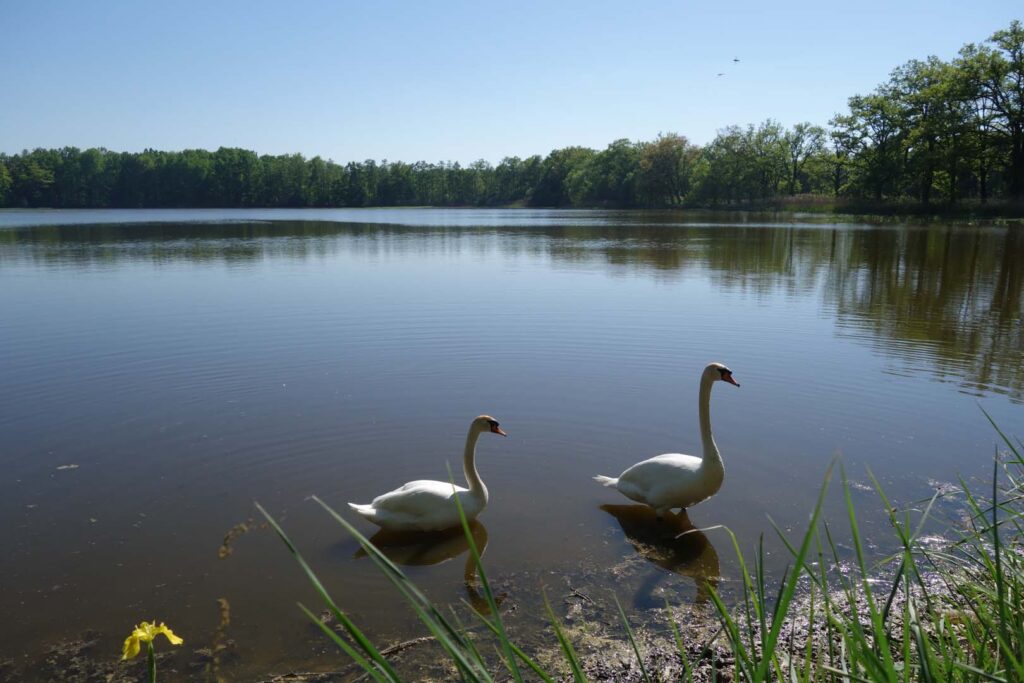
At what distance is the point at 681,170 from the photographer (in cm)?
10988

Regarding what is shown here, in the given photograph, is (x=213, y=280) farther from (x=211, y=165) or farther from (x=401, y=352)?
(x=211, y=165)

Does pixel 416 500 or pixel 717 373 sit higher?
pixel 717 373

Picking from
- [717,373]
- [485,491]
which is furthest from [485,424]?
[717,373]

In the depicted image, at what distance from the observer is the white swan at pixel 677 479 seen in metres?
6.64

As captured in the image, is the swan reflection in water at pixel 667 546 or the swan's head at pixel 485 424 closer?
the swan reflection in water at pixel 667 546

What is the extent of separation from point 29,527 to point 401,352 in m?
7.25

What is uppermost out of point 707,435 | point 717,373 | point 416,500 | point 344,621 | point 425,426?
point 344,621

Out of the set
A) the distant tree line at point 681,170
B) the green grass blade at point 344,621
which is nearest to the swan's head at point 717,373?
the green grass blade at point 344,621

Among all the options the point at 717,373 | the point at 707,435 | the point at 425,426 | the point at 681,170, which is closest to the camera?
the point at 707,435

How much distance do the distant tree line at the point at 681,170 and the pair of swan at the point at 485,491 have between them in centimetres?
6120

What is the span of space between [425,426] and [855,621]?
761 centimetres

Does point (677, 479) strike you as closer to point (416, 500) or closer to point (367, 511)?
point (416, 500)

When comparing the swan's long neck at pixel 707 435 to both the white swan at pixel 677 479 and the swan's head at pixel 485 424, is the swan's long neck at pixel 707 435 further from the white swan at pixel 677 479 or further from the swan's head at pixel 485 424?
the swan's head at pixel 485 424

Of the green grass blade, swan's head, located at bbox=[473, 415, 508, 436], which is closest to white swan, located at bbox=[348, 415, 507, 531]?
swan's head, located at bbox=[473, 415, 508, 436]
